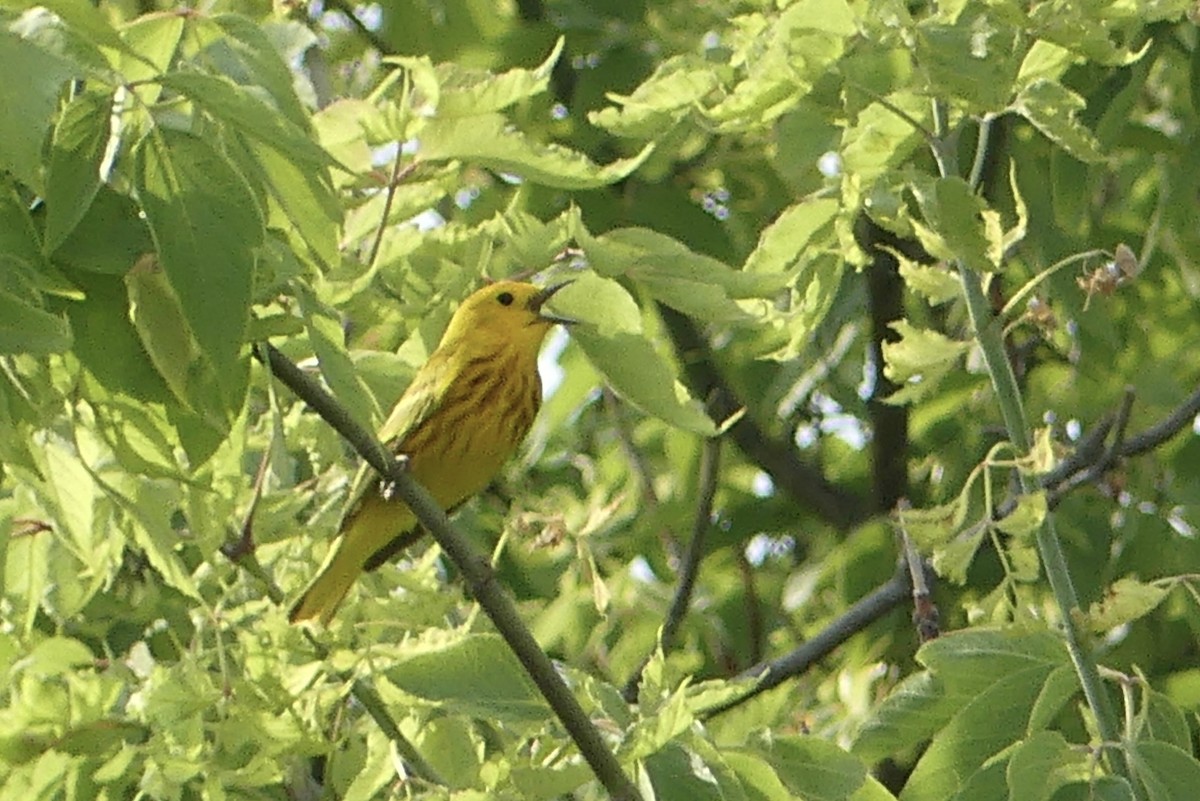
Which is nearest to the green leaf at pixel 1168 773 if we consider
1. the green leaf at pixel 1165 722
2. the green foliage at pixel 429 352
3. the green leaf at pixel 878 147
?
the green foliage at pixel 429 352

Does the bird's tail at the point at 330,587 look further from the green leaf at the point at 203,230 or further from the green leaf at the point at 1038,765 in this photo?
the green leaf at the point at 203,230

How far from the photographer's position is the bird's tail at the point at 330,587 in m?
3.03

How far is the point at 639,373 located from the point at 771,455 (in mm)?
2805

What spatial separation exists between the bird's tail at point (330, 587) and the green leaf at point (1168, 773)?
124cm

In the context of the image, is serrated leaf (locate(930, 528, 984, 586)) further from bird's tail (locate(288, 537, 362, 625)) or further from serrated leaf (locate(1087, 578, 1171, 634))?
bird's tail (locate(288, 537, 362, 625))

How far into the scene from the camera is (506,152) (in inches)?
90.4

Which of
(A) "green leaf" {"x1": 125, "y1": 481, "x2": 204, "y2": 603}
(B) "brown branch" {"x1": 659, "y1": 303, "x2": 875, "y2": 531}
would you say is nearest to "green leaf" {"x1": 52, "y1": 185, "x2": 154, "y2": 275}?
(A) "green leaf" {"x1": 125, "y1": 481, "x2": 204, "y2": 603}

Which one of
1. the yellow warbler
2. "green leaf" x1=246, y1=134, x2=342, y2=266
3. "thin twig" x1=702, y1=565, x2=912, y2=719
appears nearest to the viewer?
"green leaf" x1=246, y1=134, x2=342, y2=266

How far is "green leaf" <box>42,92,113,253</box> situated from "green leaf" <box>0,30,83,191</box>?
5cm

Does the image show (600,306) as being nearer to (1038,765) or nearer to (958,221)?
(958,221)

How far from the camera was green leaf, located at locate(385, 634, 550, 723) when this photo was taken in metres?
2.27

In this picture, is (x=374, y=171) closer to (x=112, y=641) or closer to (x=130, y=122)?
(x=130, y=122)

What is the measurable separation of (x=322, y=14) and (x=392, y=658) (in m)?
3.49

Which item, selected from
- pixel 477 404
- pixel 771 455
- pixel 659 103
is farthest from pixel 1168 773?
pixel 771 455
